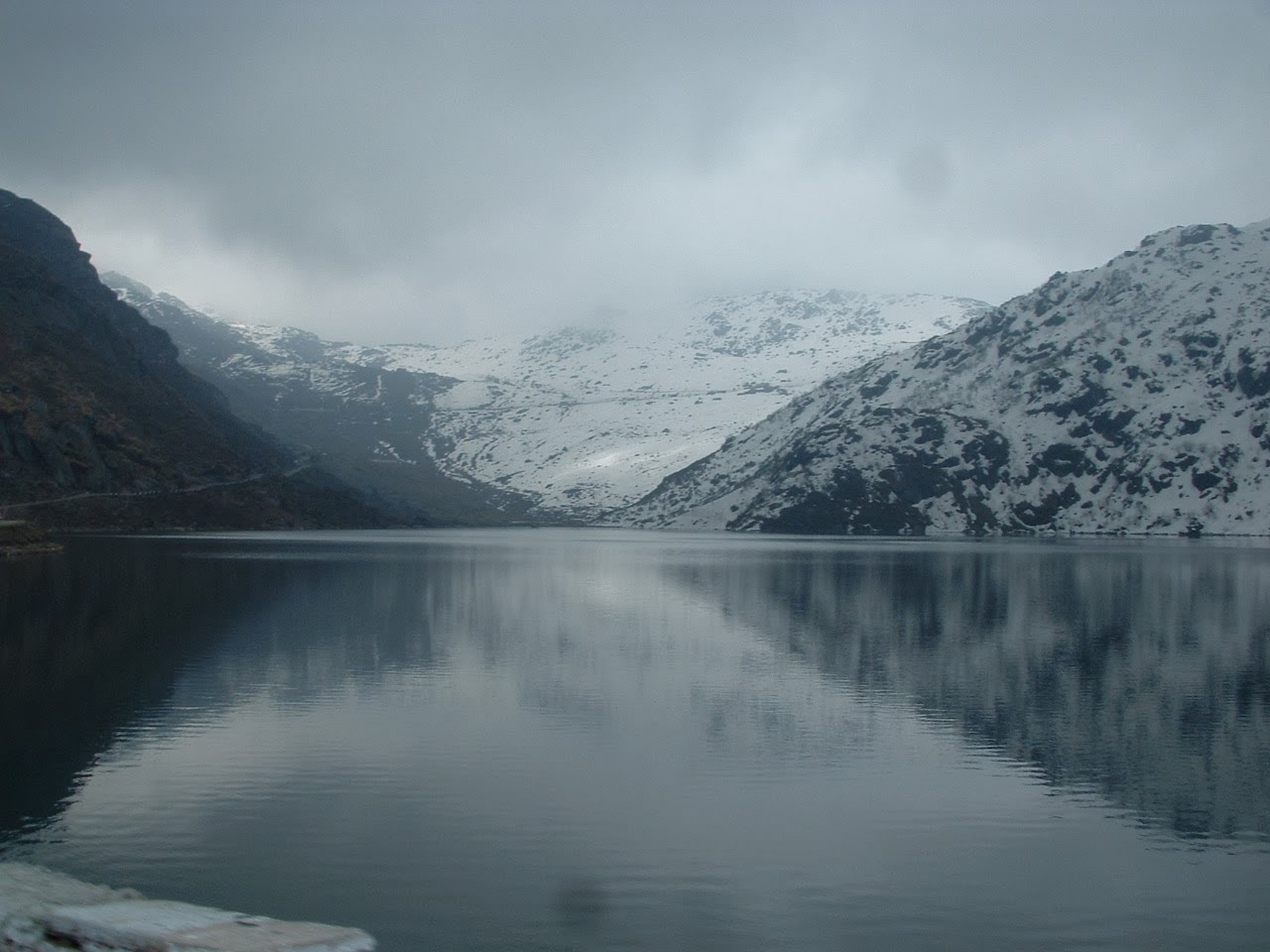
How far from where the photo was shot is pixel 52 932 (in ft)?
63.9

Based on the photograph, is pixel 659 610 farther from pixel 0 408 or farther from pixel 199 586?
pixel 0 408

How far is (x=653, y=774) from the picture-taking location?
115 ft

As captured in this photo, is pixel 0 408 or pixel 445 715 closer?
pixel 445 715

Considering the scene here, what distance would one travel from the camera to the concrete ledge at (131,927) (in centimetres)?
1919

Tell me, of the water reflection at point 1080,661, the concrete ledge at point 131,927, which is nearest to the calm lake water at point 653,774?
the water reflection at point 1080,661

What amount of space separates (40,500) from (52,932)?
190 m

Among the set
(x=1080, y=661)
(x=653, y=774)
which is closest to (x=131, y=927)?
(x=653, y=774)

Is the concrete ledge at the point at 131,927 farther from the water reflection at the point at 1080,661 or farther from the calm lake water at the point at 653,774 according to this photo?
the water reflection at the point at 1080,661

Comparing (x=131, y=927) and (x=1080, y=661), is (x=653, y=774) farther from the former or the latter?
(x=1080, y=661)

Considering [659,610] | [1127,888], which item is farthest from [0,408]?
[1127,888]

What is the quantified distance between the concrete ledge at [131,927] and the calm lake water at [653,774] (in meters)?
1.55

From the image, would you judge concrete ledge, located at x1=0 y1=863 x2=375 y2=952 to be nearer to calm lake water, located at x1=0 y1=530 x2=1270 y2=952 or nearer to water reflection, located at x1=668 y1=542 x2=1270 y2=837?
calm lake water, located at x1=0 y1=530 x2=1270 y2=952

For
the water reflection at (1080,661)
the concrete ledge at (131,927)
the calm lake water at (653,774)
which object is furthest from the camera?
the water reflection at (1080,661)

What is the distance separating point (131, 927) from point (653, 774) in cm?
1800
